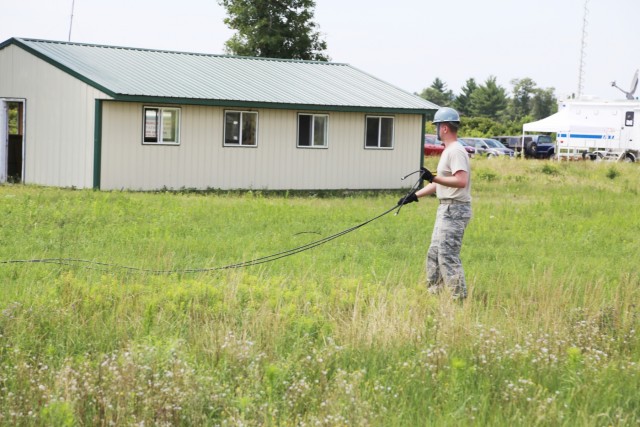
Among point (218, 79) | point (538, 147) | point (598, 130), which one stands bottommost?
point (538, 147)

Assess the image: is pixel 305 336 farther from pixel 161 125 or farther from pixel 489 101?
pixel 489 101

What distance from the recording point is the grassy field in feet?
22.6

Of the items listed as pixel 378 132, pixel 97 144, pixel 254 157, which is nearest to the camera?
pixel 97 144

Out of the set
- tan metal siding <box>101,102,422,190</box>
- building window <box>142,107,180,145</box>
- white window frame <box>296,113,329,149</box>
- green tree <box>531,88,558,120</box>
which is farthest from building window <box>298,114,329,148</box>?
green tree <box>531,88,558,120</box>

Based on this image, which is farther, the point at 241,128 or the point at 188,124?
the point at 241,128

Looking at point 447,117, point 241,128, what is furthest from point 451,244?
point 241,128

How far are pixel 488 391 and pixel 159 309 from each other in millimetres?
3378

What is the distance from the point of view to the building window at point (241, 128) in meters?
26.0

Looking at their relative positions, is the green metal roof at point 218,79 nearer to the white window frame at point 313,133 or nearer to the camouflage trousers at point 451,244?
the white window frame at point 313,133

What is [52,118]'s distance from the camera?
2462 cm

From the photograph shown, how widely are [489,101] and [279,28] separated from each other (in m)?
53.0

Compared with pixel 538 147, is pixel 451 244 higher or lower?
lower

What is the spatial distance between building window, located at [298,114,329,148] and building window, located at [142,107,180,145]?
362 cm

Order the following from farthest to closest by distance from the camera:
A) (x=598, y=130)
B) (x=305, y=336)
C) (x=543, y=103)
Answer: (x=543, y=103)
(x=598, y=130)
(x=305, y=336)
